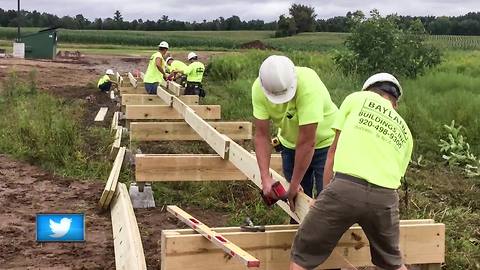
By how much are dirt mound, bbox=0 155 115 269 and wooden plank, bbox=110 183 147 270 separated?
0.13 metres

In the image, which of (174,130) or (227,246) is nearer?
(227,246)

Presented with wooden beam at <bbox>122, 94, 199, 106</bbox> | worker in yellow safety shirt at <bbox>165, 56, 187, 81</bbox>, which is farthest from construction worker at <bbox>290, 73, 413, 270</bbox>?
worker in yellow safety shirt at <bbox>165, 56, 187, 81</bbox>

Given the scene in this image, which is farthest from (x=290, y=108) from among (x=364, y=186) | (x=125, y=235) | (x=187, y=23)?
(x=187, y=23)

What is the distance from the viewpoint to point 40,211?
20.4ft

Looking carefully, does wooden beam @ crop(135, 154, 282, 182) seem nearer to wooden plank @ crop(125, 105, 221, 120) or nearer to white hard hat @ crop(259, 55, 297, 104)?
white hard hat @ crop(259, 55, 297, 104)

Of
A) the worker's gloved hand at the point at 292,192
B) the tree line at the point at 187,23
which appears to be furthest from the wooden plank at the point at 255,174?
the tree line at the point at 187,23

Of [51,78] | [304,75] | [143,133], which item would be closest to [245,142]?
[143,133]

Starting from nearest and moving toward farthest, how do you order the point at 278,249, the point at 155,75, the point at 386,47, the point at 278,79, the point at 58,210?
the point at 278,249, the point at 278,79, the point at 58,210, the point at 155,75, the point at 386,47

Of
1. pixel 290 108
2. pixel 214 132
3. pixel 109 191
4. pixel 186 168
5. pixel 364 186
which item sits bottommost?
pixel 109 191

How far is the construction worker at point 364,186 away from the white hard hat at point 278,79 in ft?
1.69

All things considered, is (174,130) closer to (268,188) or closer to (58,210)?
(58,210)

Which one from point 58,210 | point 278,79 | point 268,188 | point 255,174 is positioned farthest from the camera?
point 58,210

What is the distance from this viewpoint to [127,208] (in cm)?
562

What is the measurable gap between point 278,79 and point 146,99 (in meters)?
7.74
